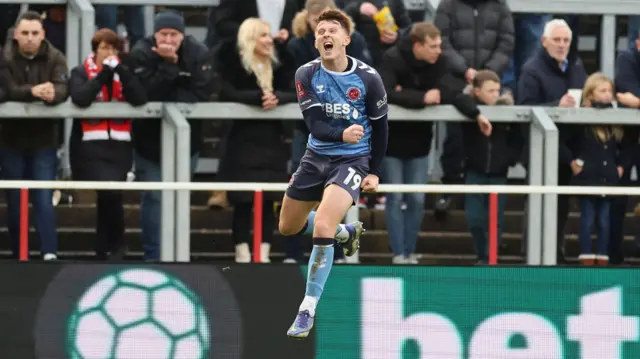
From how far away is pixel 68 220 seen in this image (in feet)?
38.9

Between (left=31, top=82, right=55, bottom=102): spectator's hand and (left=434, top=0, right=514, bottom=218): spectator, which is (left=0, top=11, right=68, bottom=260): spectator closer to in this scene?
(left=31, top=82, right=55, bottom=102): spectator's hand

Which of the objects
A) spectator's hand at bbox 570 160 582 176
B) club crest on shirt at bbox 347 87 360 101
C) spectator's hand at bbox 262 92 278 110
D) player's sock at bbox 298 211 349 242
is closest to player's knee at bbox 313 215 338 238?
player's sock at bbox 298 211 349 242

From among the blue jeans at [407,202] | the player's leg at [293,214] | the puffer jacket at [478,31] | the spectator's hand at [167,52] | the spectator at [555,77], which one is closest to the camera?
the player's leg at [293,214]

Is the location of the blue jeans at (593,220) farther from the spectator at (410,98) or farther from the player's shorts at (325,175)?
the player's shorts at (325,175)

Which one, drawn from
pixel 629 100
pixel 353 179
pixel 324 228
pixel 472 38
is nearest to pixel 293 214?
pixel 324 228

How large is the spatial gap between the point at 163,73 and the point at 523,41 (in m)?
3.34

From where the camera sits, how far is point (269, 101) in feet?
39.6

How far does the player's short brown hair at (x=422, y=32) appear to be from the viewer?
40.0 ft

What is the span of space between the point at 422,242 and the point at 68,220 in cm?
288

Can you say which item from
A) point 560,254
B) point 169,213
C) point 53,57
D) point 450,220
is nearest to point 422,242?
point 450,220

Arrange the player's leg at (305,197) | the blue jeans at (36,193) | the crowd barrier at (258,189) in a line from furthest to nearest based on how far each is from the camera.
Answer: the blue jeans at (36,193) < the crowd barrier at (258,189) < the player's leg at (305,197)

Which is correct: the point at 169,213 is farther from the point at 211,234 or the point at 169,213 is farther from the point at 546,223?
the point at 546,223

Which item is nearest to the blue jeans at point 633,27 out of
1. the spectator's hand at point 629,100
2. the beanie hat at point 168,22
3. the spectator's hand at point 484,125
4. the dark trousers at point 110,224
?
the spectator's hand at point 629,100

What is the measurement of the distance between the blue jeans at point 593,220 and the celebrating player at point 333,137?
2.46 meters
